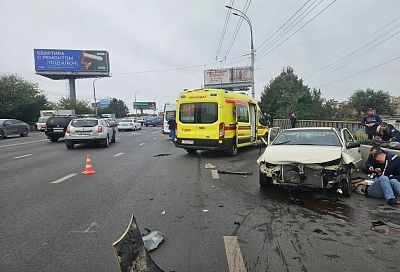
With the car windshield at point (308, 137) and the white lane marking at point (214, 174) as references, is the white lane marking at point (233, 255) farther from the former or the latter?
the white lane marking at point (214, 174)

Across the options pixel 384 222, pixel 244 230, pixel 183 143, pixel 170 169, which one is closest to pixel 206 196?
pixel 244 230

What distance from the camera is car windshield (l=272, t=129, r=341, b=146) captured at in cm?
788

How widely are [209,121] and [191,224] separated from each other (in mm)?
8281

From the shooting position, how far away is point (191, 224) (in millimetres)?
5184

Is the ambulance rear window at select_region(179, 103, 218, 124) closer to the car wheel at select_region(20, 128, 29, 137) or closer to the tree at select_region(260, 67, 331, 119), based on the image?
the car wheel at select_region(20, 128, 29, 137)

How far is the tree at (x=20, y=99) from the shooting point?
45531mm

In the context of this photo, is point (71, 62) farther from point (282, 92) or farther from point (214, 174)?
point (214, 174)

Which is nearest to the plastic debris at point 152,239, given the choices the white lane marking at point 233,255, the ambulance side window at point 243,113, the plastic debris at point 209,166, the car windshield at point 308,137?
the white lane marking at point 233,255

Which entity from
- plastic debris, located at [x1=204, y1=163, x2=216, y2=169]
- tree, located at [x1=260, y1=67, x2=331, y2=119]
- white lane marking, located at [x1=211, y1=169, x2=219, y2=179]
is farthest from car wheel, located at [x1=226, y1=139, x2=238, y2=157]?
tree, located at [x1=260, y1=67, x2=331, y2=119]

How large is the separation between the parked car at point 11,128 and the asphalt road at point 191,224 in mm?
22373

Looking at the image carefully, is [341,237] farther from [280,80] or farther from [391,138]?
[280,80]

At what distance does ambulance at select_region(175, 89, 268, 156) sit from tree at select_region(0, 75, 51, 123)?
128 ft

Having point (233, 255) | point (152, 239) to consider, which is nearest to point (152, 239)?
point (152, 239)

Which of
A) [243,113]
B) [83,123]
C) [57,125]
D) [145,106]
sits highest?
[145,106]
